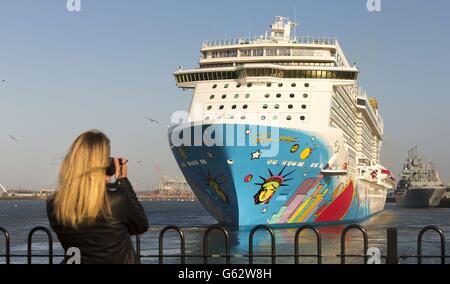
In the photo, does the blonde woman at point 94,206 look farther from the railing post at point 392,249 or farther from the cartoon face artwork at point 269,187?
the cartoon face artwork at point 269,187

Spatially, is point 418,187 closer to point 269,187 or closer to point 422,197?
point 422,197

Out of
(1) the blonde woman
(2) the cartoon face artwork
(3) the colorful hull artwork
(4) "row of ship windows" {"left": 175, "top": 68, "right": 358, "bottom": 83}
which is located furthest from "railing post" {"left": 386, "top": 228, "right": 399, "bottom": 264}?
(4) "row of ship windows" {"left": 175, "top": 68, "right": 358, "bottom": 83}

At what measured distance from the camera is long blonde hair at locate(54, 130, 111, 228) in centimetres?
453

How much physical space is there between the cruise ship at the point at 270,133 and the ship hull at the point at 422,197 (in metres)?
80.6

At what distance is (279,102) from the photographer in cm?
3712

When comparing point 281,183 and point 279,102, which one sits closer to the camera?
point 281,183

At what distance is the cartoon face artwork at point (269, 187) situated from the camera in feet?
109

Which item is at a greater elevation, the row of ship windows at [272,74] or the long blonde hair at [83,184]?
the row of ship windows at [272,74]

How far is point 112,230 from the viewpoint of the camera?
15.4ft

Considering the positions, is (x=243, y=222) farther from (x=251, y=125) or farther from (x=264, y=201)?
(x=251, y=125)

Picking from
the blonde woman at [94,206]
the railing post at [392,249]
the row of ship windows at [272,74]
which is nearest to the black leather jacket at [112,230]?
the blonde woman at [94,206]

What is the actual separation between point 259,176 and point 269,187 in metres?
0.93
